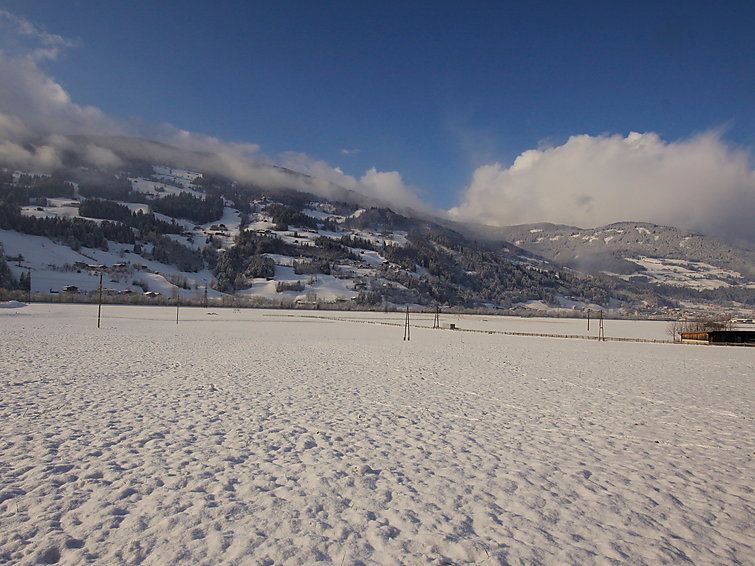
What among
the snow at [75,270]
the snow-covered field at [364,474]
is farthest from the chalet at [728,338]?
Answer: the snow at [75,270]

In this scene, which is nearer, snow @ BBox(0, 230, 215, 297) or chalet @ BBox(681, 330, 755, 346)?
chalet @ BBox(681, 330, 755, 346)

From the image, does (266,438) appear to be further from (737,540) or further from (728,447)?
(728,447)

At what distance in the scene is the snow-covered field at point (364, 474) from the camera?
5.70 metres

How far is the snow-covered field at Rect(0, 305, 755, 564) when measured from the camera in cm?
570

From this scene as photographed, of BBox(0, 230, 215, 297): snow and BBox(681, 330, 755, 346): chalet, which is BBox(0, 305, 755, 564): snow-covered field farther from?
BBox(0, 230, 215, 297): snow

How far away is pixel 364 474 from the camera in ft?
26.8

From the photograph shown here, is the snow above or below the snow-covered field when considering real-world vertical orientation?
above

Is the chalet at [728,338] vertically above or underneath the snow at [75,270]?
underneath

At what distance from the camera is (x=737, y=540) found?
621cm

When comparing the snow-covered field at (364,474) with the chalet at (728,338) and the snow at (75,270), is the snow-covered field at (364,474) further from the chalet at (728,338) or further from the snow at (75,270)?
the snow at (75,270)

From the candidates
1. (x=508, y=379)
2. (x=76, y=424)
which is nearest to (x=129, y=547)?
(x=76, y=424)

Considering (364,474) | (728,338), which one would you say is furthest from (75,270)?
(364,474)

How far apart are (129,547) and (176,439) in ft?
15.3

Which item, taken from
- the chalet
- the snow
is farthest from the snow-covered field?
the snow
